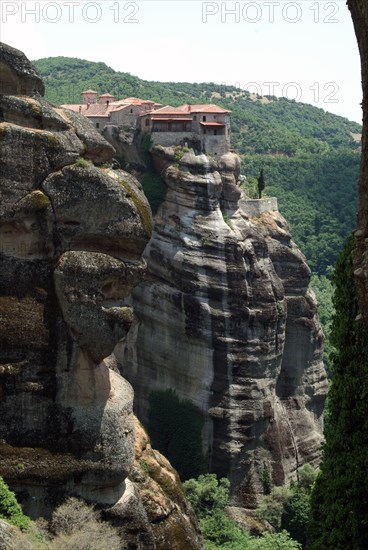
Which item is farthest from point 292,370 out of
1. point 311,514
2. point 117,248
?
point 311,514

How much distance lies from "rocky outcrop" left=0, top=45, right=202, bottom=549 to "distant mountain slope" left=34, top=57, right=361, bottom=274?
68474mm

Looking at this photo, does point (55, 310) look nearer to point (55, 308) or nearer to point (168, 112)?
point (55, 308)

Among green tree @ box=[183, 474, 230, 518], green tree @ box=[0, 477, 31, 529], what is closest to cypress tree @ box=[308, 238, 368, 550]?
green tree @ box=[0, 477, 31, 529]

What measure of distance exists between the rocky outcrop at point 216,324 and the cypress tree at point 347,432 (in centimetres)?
3375

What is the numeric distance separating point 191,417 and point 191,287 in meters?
6.74

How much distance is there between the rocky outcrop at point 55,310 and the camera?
23.8 metres

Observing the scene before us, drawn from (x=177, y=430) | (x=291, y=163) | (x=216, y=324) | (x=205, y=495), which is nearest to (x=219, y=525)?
(x=205, y=495)

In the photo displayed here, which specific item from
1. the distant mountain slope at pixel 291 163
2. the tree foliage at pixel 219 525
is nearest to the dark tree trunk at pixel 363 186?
the tree foliage at pixel 219 525

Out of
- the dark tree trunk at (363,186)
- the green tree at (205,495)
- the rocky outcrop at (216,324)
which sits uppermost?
the dark tree trunk at (363,186)

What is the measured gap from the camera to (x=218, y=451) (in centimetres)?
5209

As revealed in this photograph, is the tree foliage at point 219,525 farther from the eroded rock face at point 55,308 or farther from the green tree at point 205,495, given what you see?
the eroded rock face at point 55,308

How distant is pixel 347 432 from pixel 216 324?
3444cm

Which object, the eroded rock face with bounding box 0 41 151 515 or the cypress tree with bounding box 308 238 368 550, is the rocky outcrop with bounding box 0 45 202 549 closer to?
the eroded rock face with bounding box 0 41 151 515

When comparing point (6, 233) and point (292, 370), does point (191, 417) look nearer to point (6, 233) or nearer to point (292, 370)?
point (292, 370)
